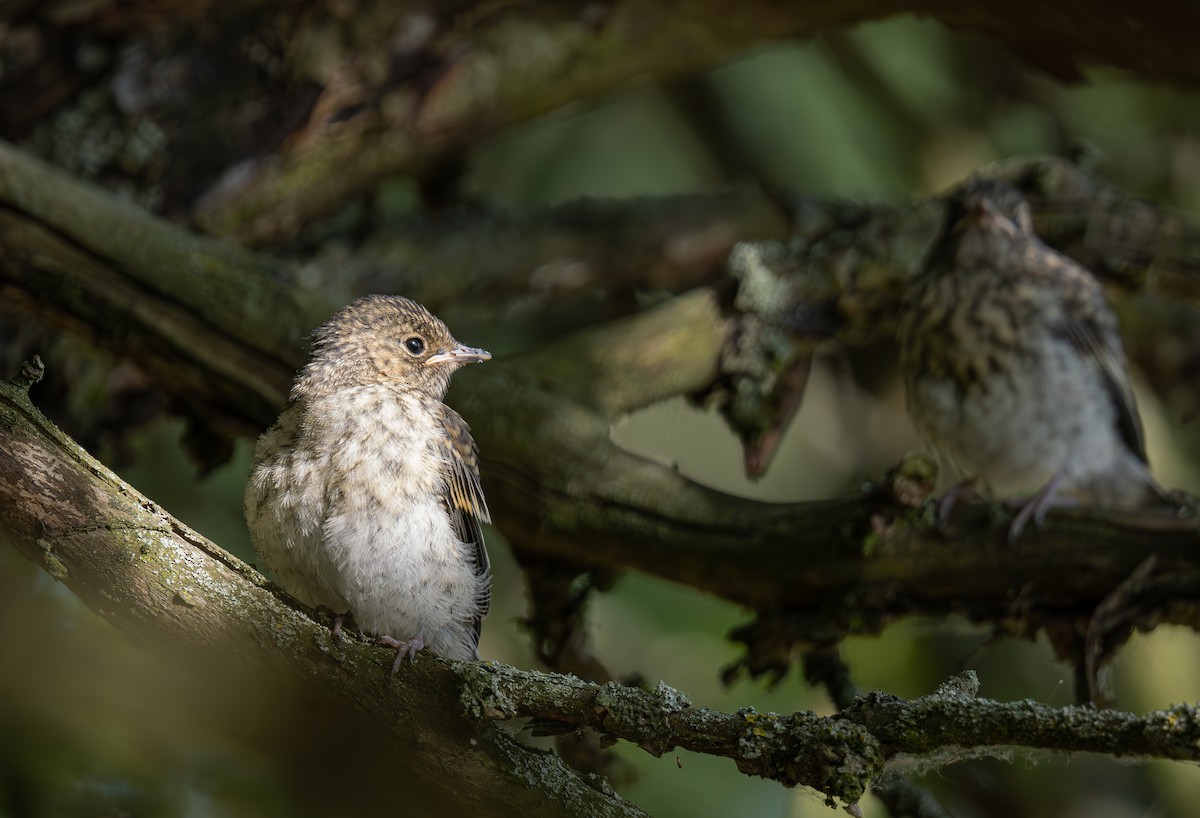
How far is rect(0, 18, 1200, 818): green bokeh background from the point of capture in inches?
187

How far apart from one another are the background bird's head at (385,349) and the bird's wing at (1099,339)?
2.65 m

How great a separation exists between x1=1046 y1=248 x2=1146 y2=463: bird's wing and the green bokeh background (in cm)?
66

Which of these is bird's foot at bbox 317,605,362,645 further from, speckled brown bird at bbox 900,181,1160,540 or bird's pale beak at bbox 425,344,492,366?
speckled brown bird at bbox 900,181,1160,540

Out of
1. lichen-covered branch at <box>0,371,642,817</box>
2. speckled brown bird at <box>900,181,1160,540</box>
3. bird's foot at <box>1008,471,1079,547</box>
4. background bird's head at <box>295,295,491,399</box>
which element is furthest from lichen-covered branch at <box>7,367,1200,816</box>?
speckled brown bird at <box>900,181,1160,540</box>

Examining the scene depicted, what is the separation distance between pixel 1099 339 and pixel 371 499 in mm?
3178

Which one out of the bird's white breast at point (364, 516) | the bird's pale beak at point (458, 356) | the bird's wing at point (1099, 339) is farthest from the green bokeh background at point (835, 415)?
the bird's pale beak at point (458, 356)

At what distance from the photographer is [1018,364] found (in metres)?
4.99

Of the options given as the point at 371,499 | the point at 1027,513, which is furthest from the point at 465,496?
the point at 1027,513

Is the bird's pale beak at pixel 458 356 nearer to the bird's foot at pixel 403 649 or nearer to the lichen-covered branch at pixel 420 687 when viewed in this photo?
the bird's foot at pixel 403 649

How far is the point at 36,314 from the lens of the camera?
3785 millimetres

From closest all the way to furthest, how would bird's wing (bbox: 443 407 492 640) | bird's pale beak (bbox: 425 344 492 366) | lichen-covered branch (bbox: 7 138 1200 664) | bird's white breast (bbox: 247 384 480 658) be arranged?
bird's white breast (bbox: 247 384 480 658), bird's wing (bbox: 443 407 492 640), bird's pale beak (bbox: 425 344 492 366), lichen-covered branch (bbox: 7 138 1200 664)

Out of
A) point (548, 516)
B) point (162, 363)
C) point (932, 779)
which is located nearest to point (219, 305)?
point (162, 363)

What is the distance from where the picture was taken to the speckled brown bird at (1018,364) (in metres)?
4.97

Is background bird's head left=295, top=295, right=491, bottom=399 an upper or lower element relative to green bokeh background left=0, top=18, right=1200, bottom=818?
lower
